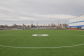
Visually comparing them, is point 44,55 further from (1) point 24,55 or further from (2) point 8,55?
(2) point 8,55

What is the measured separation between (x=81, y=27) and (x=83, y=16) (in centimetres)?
565

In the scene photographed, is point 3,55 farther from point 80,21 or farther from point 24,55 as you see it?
point 80,21

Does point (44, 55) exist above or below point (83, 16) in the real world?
below

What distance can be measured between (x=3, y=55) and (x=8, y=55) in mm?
202

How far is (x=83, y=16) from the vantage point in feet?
203

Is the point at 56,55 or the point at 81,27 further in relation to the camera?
the point at 81,27

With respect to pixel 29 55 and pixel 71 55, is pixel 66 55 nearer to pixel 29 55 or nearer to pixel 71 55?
pixel 71 55

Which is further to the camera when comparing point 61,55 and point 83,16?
point 83,16

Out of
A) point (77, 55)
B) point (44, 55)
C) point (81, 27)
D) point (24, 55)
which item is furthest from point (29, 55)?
point (81, 27)

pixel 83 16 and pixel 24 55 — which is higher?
pixel 83 16

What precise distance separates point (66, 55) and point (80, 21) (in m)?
62.6

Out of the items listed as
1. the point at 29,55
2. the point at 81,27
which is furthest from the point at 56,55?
the point at 81,27

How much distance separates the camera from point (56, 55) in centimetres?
500

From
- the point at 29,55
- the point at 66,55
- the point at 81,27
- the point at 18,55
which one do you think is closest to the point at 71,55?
the point at 66,55
